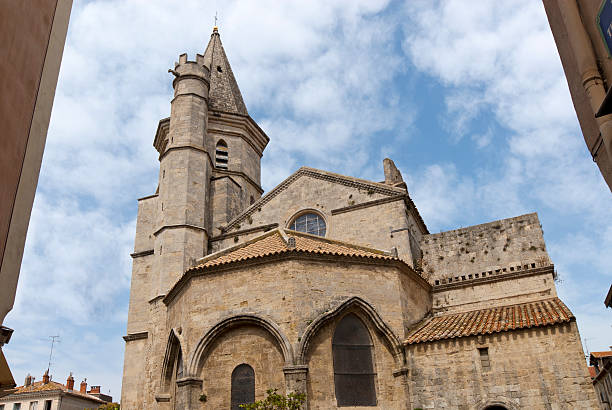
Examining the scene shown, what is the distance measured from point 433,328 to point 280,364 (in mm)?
4175

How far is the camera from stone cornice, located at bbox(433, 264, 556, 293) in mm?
15469

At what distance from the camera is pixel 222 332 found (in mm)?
12531

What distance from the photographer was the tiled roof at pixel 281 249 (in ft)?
42.8

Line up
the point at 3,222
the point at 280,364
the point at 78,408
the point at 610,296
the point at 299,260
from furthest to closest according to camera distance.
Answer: the point at 78,408
the point at 299,260
the point at 280,364
the point at 610,296
the point at 3,222

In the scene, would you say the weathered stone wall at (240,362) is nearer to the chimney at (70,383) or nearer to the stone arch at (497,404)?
the stone arch at (497,404)

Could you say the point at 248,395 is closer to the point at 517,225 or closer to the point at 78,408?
the point at 517,225

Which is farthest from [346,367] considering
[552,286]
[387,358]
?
[552,286]

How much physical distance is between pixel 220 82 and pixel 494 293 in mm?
15461

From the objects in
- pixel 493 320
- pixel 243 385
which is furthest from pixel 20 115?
pixel 493 320

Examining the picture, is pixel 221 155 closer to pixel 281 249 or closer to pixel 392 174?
pixel 392 174

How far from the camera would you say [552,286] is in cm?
1522

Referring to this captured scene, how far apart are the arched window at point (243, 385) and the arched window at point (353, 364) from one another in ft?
6.33

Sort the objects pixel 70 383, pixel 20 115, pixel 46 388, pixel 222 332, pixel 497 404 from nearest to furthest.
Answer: pixel 20 115 → pixel 497 404 → pixel 222 332 → pixel 46 388 → pixel 70 383

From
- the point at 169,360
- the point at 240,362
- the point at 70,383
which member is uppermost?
the point at 70,383
